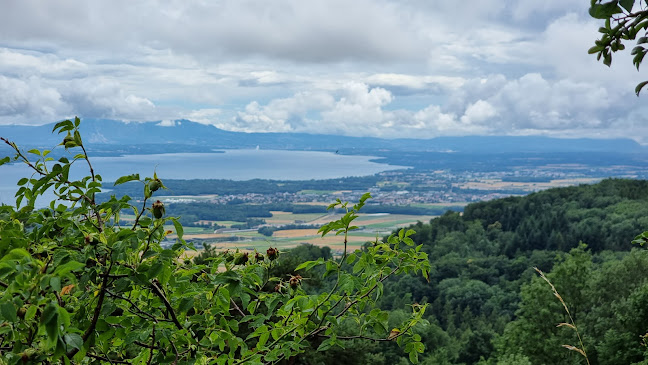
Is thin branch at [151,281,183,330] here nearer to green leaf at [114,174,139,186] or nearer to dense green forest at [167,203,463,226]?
green leaf at [114,174,139,186]

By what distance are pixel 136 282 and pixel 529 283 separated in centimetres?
5214

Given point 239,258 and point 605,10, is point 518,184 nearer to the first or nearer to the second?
point 239,258

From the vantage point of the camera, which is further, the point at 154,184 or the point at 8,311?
the point at 154,184

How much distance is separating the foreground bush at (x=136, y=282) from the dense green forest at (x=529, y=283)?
550 mm

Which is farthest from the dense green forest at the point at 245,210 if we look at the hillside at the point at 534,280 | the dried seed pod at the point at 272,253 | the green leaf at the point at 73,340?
the green leaf at the point at 73,340

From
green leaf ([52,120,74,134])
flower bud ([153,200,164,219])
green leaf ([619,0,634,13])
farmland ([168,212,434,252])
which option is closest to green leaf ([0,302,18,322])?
flower bud ([153,200,164,219])

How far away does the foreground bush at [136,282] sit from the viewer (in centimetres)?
168

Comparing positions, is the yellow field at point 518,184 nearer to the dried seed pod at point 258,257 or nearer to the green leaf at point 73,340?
the dried seed pod at point 258,257

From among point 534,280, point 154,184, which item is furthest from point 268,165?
point 154,184

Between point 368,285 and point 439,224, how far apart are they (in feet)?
246

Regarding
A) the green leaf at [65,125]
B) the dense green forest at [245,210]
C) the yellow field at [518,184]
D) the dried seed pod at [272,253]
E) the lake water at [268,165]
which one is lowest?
the dense green forest at [245,210]

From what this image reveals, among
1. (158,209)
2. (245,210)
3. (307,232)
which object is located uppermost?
(158,209)

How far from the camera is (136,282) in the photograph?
5.84ft

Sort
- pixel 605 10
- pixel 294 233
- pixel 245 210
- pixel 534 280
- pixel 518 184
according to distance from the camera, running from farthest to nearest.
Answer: pixel 518 184, pixel 245 210, pixel 294 233, pixel 534 280, pixel 605 10
